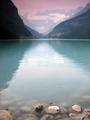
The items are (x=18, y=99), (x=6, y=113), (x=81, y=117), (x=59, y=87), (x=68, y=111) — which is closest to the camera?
(x=81, y=117)

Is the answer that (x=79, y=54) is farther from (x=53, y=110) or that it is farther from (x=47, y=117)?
(x=47, y=117)

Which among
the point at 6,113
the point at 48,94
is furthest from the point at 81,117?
the point at 48,94

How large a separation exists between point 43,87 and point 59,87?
1.37 meters

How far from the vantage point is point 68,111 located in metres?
7.41

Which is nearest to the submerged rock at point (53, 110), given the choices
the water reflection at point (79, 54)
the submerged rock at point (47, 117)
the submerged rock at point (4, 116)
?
the submerged rock at point (47, 117)

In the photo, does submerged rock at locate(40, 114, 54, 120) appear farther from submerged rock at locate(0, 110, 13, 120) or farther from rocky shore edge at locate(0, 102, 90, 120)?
submerged rock at locate(0, 110, 13, 120)

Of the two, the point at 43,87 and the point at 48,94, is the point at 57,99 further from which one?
the point at 43,87

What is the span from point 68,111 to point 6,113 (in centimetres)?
317

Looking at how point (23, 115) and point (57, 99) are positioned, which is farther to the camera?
point (57, 99)

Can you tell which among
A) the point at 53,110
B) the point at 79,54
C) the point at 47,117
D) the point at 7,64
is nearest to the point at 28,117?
the point at 47,117

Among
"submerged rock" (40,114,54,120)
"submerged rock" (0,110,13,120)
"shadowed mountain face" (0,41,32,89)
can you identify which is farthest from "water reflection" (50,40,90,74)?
"submerged rock" (0,110,13,120)

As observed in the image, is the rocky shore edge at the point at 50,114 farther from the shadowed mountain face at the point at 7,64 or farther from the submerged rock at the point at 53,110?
the shadowed mountain face at the point at 7,64

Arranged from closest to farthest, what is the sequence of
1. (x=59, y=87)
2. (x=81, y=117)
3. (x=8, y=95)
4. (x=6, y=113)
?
(x=81, y=117), (x=6, y=113), (x=8, y=95), (x=59, y=87)

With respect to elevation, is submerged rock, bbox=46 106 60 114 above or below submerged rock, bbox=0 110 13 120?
below
